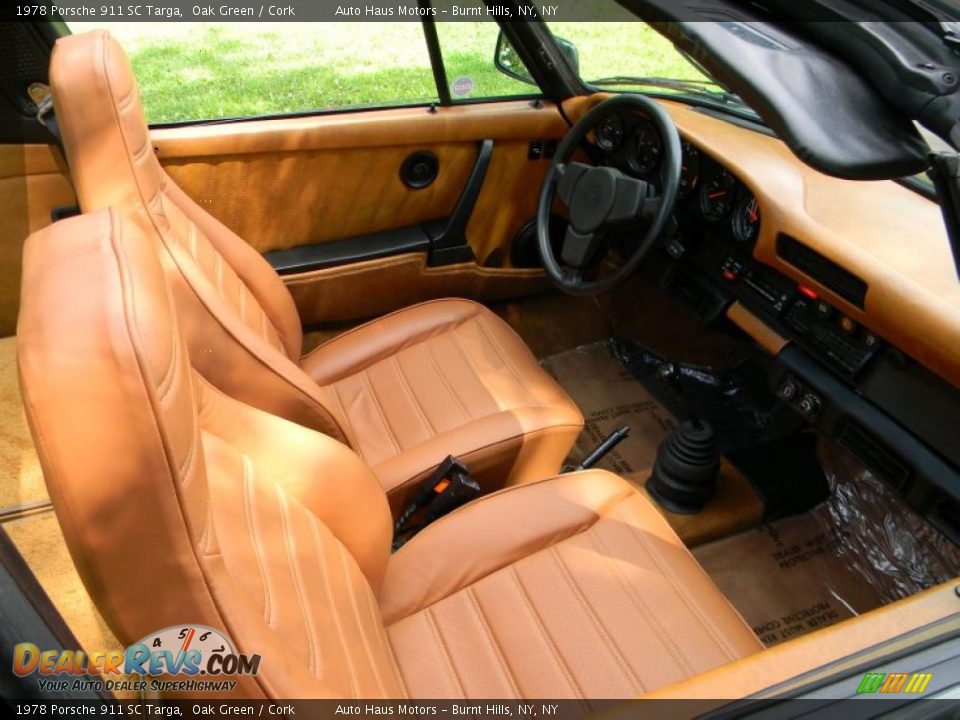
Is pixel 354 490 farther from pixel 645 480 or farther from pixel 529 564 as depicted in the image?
pixel 645 480

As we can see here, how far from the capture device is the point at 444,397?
1.60 meters

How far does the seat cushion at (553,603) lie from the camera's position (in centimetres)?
110

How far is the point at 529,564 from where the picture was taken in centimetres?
124

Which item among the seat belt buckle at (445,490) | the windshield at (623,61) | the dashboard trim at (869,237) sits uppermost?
the windshield at (623,61)

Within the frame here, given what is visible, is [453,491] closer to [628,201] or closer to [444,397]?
[444,397]

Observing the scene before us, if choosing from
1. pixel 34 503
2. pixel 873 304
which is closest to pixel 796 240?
pixel 873 304

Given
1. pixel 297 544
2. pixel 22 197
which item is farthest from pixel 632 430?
pixel 22 197

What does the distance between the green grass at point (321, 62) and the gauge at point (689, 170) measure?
274mm

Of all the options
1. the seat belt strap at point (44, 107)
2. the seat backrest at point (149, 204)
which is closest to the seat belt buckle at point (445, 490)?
the seat backrest at point (149, 204)

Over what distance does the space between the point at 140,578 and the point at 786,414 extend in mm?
1796

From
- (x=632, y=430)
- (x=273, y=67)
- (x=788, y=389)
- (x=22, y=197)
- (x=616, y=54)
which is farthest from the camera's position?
(x=273, y=67)

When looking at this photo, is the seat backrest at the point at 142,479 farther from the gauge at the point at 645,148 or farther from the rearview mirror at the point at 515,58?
the rearview mirror at the point at 515,58

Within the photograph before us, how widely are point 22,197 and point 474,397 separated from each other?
1193 mm

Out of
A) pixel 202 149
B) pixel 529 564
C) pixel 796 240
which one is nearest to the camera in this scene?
pixel 529 564
